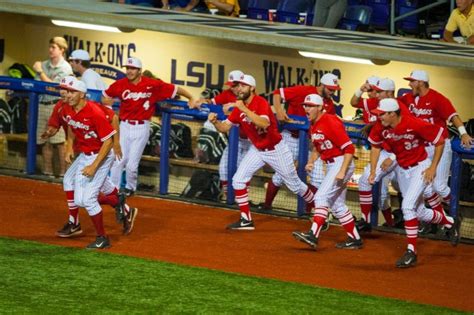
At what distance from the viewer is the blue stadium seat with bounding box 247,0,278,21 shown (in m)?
17.3

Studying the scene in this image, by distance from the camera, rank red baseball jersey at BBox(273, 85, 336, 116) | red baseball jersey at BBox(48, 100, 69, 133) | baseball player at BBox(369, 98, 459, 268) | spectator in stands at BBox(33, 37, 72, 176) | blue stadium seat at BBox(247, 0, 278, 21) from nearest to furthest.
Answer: baseball player at BBox(369, 98, 459, 268) < red baseball jersey at BBox(48, 100, 69, 133) < red baseball jersey at BBox(273, 85, 336, 116) < spectator in stands at BBox(33, 37, 72, 176) < blue stadium seat at BBox(247, 0, 278, 21)

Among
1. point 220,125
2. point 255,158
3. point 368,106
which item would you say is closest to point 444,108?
point 368,106

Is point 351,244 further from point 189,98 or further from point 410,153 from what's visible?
point 189,98

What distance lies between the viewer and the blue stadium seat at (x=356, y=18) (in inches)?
643

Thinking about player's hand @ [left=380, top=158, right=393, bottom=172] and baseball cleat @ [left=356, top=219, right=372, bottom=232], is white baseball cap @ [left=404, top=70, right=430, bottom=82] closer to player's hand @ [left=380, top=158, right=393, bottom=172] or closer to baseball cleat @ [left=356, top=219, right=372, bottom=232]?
player's hand @ [left=380, top=158, right=393, bottom=172]

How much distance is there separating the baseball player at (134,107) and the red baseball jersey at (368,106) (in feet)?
6.28

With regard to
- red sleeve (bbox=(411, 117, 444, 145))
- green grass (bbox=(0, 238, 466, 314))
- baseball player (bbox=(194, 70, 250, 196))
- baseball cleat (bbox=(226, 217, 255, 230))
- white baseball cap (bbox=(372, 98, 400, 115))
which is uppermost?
white baseball cap (bbox=(372, 98, 400, 115))

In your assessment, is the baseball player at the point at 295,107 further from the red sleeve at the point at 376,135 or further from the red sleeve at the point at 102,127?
the red sleeve at the point at 102,127

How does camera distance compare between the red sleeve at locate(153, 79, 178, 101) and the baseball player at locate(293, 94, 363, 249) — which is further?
the red sleeve at locate(153, 79, 178, 101)

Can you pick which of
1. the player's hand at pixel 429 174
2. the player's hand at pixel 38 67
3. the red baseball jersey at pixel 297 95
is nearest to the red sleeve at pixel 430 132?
the player's hand at pixel 429 174

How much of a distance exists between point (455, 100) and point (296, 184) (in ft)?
6.79

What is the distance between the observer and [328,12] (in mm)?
16359

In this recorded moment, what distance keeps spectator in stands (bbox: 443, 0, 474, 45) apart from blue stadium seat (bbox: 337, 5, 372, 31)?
4.23 feet

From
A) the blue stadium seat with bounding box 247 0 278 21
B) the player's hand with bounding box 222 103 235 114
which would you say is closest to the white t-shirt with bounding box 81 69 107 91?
the player's hand with bounding box 222 103 235 114
